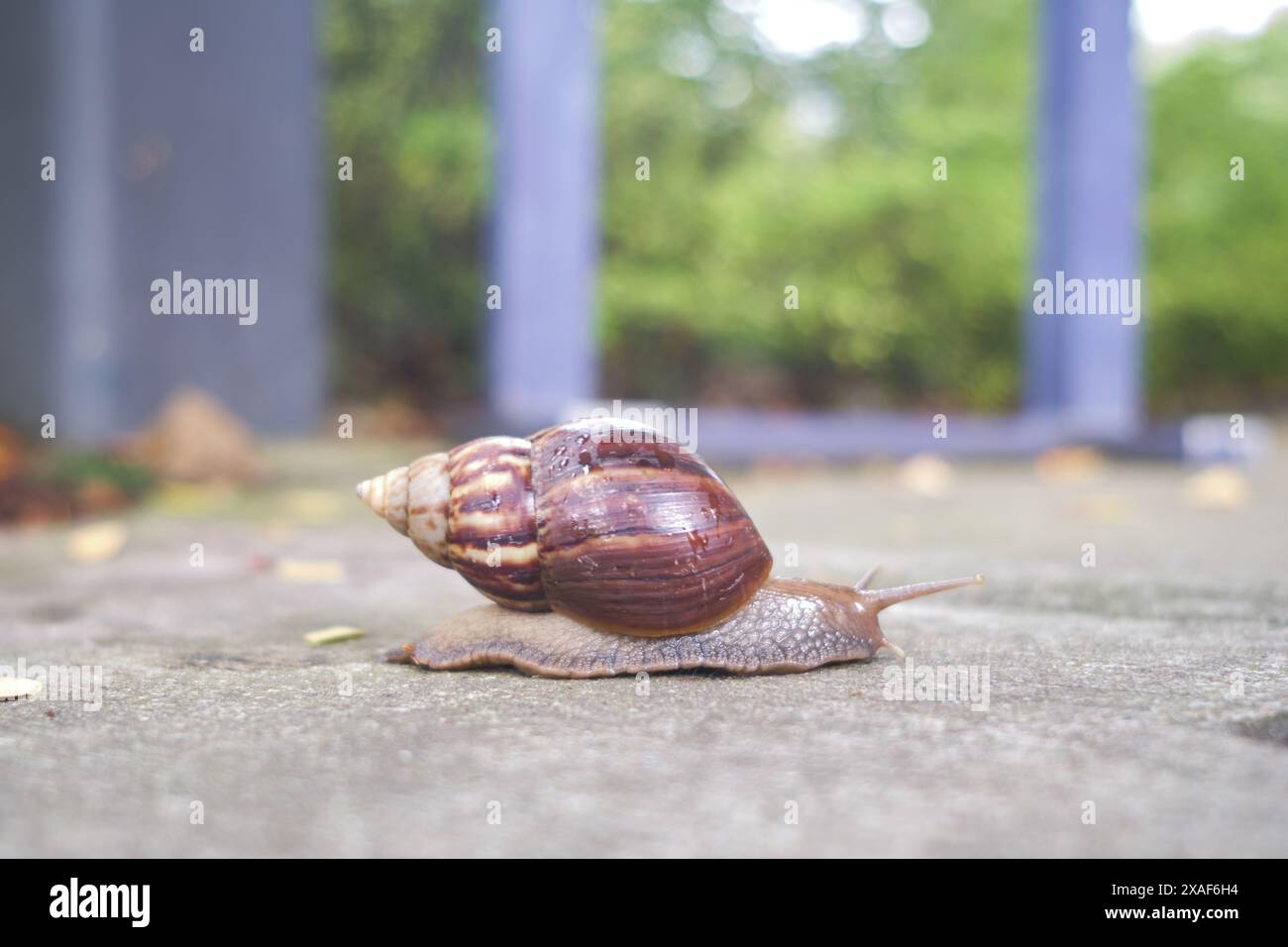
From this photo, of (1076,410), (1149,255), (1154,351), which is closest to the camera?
(1076,410)

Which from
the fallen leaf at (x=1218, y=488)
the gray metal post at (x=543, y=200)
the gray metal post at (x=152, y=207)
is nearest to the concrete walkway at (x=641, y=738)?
the fallen leaf at (x=1218, y=488)

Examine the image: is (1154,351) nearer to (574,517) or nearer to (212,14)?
(212,14)

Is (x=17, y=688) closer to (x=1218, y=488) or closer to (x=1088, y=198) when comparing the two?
(x=1218, y=488)

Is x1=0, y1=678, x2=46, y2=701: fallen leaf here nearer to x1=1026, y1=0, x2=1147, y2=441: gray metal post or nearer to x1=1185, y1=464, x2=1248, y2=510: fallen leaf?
x1=1185, y1=464, x2=1248, y2=510: fallen leaf

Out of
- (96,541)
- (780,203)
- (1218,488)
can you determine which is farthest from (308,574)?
(780,203)

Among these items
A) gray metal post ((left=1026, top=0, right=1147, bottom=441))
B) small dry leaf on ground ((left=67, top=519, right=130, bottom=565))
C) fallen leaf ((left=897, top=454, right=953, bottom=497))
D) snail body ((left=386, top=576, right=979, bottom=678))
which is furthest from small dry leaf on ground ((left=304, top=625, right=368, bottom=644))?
gray metal post ((left=1026, top=0, right=1147, bottom=441))
